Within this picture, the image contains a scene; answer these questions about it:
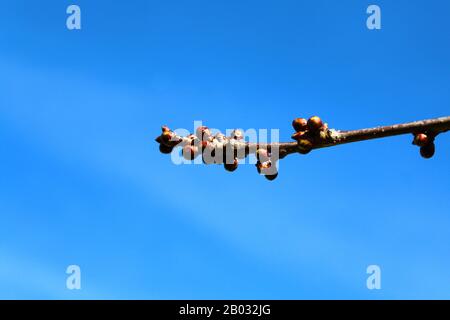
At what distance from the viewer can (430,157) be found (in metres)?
3.70

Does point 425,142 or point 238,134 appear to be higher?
point 238,134

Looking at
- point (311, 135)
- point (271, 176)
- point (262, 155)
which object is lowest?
point (271, 176)

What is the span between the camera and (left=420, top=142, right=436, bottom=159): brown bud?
11.7 feet

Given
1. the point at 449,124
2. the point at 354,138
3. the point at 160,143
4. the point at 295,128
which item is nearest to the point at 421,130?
the point at 449,124

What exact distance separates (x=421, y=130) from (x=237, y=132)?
1117 mm

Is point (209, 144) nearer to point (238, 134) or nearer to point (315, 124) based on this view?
point (238, 134)

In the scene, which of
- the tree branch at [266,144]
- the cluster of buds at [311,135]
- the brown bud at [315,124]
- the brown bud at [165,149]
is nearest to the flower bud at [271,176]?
the tree branch at [266,144]

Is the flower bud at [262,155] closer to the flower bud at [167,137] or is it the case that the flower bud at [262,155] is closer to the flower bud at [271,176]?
the flower bud at [271,176]

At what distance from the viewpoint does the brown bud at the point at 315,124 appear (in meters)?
3.45

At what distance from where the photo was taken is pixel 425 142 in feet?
11.6

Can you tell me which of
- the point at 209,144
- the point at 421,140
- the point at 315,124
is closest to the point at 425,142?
the point at 421,140

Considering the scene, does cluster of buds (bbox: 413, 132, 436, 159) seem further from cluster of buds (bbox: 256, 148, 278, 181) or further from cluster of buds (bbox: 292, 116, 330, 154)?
cluster of buds (bbox: 256, 148, 278, 181)

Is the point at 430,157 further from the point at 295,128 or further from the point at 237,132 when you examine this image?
the point at 237,132

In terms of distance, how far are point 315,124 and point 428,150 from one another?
0.78 meters
